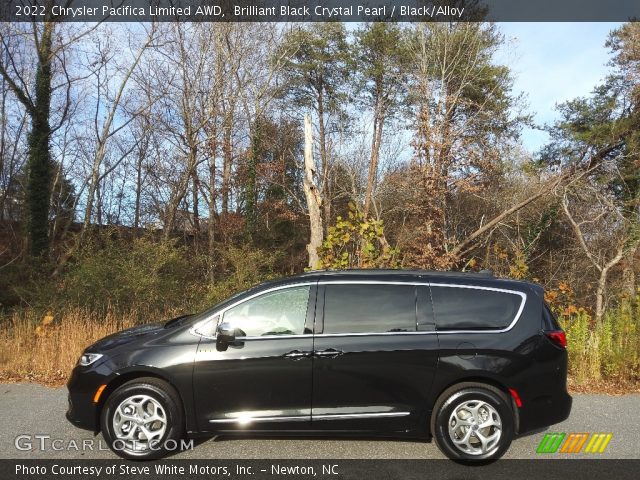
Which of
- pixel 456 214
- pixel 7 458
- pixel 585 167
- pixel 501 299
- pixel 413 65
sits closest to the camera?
pixel 7 458

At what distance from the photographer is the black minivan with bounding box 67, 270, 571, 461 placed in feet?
13.9

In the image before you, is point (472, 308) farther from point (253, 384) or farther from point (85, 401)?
point (85, 401)

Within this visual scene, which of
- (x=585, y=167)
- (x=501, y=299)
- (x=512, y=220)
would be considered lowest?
(x=501, y=299)

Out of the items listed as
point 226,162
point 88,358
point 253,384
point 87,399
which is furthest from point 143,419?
point 226,162

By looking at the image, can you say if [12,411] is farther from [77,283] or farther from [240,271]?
[240,271]

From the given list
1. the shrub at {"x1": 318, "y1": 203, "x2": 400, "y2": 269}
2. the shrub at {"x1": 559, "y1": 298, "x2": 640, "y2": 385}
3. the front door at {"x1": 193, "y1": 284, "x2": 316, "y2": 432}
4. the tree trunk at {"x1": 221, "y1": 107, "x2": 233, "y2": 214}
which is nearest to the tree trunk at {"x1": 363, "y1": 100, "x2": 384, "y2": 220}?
the tree trunk at {"x1": 221, "y1": 107, "x2": 233, "y2": 214}

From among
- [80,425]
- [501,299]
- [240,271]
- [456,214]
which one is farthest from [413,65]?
[80,425]

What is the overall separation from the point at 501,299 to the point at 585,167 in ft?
62.1

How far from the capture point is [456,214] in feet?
74.2

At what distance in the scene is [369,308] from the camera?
14.7 feet

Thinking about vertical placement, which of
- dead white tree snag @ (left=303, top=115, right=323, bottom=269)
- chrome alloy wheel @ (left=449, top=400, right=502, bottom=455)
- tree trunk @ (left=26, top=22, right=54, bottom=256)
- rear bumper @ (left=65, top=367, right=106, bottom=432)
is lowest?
chrome alloy wheel @ (left=449, top=400, right=502, bottom=455)

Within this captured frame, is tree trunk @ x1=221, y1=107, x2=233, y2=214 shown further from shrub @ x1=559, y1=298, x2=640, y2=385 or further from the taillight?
the taillight

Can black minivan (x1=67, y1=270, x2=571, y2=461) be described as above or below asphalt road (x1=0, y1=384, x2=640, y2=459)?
above

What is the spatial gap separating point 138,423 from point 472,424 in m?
2.90
